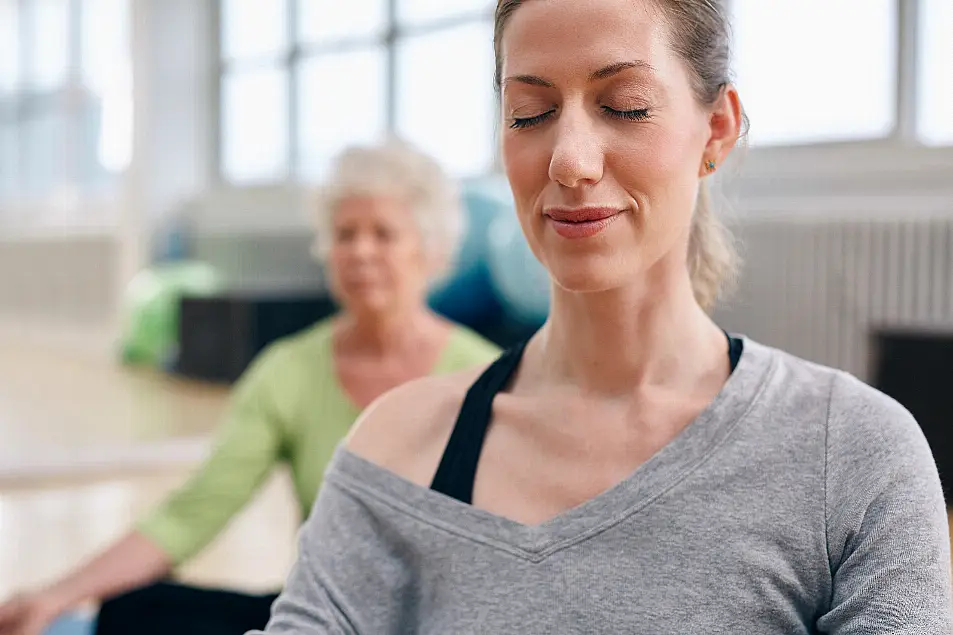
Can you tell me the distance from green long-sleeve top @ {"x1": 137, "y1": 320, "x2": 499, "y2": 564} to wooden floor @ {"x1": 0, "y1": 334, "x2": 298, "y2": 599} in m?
0.93

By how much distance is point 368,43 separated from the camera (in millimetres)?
6316

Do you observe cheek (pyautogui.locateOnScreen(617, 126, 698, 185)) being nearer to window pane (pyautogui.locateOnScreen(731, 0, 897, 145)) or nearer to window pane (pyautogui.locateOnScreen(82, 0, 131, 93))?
window pane (pyautogui.locateOnScreen(731, 0, 897, 145))

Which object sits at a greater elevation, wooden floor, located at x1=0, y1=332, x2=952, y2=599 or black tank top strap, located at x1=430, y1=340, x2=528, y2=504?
black tank top strap, located at x1=430, y1=340, x2=528, y2=504

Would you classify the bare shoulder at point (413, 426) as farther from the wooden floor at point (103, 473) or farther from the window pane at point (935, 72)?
the window pane at point (935, 72)

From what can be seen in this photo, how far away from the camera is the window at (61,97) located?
320 inches

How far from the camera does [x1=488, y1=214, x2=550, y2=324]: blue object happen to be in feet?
11.8

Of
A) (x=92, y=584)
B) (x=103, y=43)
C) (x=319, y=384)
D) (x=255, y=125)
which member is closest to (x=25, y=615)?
(x=92, y=584)

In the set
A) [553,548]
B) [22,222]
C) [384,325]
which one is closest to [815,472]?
[553,548]

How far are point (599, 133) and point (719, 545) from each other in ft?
0.94

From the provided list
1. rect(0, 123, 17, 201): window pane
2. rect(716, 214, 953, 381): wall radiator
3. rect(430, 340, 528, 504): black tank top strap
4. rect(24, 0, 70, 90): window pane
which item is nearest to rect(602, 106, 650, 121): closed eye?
rect(430, 340, 528, 504): black tank top strap

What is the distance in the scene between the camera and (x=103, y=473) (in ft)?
13.4

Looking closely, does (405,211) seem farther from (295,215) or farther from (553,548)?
(295,215)

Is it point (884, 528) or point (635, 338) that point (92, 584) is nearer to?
point (635, 338)

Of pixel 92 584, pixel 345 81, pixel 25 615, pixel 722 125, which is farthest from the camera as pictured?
pixel 345 81
